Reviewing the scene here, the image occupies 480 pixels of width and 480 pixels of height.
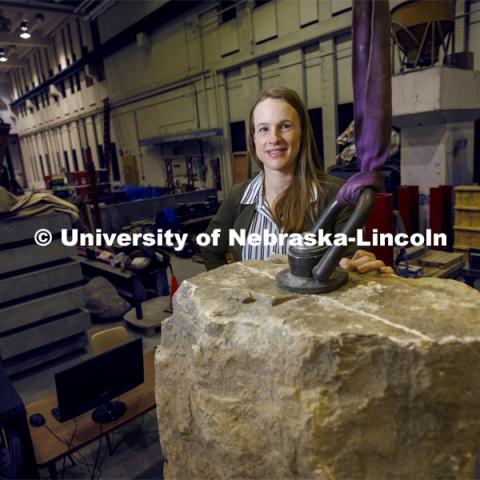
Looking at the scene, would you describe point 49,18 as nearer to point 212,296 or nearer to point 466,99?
point 466,99

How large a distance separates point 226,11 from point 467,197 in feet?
25.6

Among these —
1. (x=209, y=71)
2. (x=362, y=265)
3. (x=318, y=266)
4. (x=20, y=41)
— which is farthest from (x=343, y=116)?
(x=20, y=41)

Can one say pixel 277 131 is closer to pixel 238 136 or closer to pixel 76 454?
pixel 76 454

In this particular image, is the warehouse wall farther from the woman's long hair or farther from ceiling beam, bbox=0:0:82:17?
the woman's long hair

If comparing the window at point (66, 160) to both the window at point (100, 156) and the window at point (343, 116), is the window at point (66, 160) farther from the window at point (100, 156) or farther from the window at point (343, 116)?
the window at point (343, 116)

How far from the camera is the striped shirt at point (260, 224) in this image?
1.71m

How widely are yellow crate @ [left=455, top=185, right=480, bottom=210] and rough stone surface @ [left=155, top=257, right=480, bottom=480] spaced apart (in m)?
4.82

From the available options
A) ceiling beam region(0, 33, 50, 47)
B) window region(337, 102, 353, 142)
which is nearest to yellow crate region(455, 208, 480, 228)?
window region(337, 102, 353, 142)

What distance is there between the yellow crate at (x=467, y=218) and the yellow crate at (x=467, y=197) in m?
0.07

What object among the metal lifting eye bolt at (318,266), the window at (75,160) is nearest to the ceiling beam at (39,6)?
the window at (75,160)

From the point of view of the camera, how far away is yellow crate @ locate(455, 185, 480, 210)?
5395 mm

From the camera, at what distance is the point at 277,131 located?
4.96ft

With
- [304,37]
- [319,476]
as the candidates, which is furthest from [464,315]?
[304,37]

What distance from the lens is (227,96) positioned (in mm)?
11234
